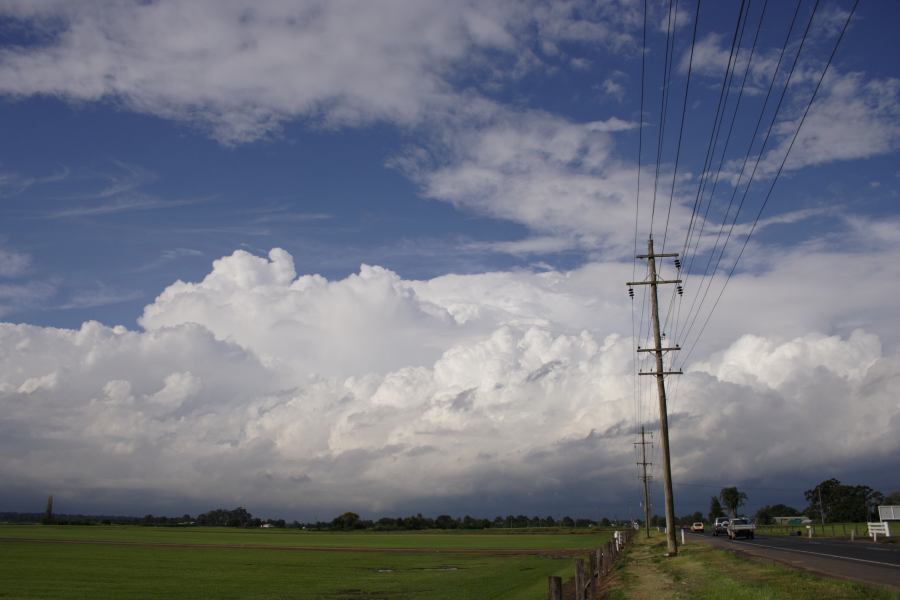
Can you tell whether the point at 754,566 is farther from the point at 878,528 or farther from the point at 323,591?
the point at 878,528

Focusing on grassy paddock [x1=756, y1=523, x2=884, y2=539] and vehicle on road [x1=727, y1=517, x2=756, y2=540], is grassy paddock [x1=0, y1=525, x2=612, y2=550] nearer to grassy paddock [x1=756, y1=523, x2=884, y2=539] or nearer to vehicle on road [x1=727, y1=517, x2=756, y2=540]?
vehicle on road [x1=727, y1=517, x2=756, y2=540]

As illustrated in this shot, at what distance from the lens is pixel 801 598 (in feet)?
61.9

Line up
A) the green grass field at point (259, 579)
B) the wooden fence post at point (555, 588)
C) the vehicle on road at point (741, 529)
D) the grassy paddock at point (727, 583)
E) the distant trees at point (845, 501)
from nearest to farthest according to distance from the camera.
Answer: the wooden fence post at point (555, 588) < the grassy paddock at point (727, 583) < the green grass field at point (259, 579) < the vehicle on road at point (741, 529) < the distant trees at point (845, 501)

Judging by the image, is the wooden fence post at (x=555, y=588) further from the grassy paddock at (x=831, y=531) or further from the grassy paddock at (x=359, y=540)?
the grassy paddock at (x=359, y=540)

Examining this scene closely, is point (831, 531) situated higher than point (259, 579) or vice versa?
point (259, 579)

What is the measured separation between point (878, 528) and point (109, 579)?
5627 centimetres

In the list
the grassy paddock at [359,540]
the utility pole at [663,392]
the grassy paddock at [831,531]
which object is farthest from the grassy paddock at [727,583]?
the grassy paddock at [359,540]

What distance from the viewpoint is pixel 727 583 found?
75.9 feet

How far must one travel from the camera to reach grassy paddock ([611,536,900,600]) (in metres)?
19.1

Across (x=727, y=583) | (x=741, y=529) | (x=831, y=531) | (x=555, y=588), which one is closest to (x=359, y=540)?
(x=831, y=531)

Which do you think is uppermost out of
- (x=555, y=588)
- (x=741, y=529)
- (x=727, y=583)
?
(x=555, y=588)

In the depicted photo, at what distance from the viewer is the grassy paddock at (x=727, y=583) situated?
62.6 feet

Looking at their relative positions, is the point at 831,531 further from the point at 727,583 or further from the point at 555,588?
the point at 555,588

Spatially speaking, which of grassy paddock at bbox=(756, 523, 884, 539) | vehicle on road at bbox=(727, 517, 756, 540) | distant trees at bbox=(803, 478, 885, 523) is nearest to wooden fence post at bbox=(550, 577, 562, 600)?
grassy paddock at bbox=(756, 523, 884, 539)
